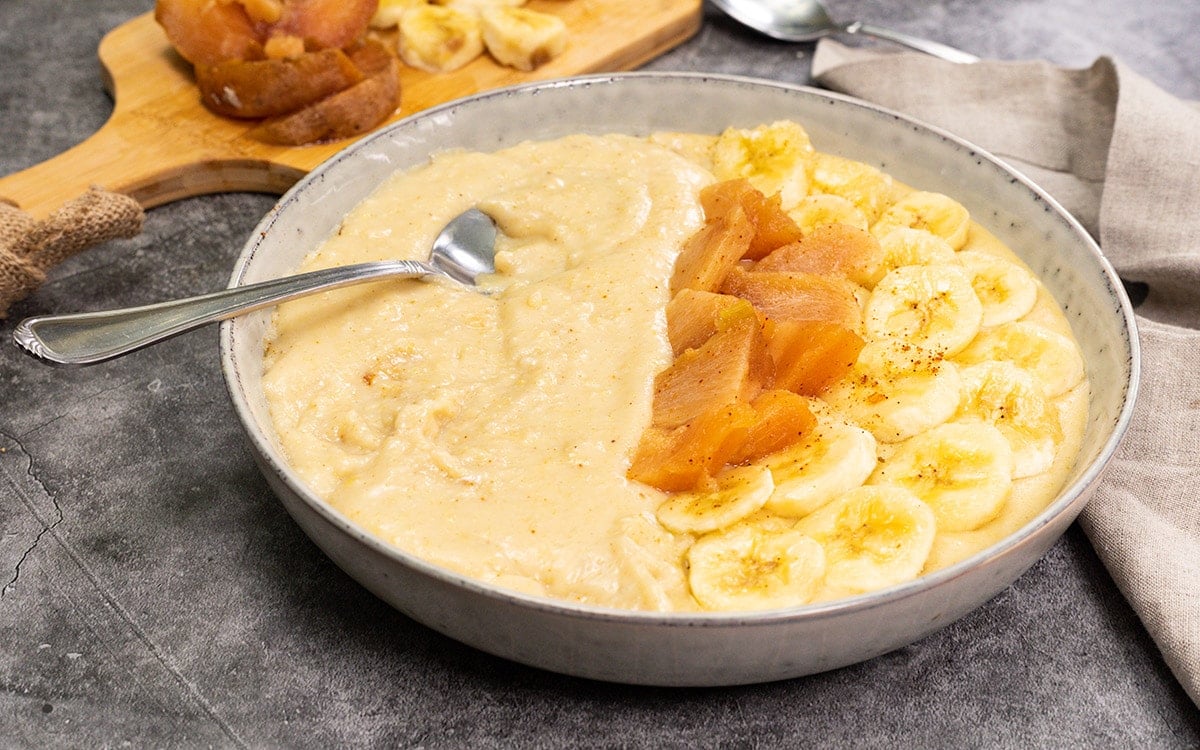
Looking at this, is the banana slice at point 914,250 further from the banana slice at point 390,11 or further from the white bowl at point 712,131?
the banana slice at point 390,11

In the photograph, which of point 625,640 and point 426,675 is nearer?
point 625,640

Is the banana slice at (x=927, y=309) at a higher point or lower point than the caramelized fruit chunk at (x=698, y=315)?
lower

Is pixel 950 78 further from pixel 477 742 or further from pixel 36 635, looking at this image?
pixel 36 635

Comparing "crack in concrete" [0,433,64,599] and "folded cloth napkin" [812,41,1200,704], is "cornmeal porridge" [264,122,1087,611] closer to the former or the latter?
"folded cloth napkin" [812,41,1200,704]

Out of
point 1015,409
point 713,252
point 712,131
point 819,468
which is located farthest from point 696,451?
point 712,131

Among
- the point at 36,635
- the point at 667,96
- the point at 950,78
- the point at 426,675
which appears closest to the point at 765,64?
the point at 950,78

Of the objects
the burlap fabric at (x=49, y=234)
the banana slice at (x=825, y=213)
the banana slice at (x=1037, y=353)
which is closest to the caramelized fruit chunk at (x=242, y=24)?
the burlap fabric at (x=49, y=234)

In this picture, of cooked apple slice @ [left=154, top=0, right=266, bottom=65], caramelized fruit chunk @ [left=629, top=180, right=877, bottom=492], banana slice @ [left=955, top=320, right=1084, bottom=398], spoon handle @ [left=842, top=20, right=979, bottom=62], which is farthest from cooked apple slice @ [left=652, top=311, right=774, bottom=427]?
spoon handle @ [left=842, top=20, right=979, bottom=62]
